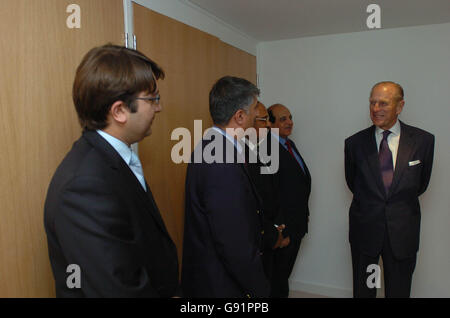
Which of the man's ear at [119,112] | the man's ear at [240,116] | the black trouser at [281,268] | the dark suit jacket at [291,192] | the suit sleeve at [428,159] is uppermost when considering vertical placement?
the man's ear at [240,116]

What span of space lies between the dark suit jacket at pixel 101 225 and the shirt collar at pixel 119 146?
3 centimetres

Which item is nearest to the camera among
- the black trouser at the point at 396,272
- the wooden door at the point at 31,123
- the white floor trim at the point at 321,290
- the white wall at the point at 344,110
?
the wooden door at the point at 31,123

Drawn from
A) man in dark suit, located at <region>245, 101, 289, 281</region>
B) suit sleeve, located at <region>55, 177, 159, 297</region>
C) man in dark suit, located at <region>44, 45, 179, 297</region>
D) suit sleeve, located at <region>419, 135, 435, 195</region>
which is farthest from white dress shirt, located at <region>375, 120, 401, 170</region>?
suit sleeve, located at <region>55, 177, 159, 297</region>

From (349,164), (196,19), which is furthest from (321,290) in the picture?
(196,19)

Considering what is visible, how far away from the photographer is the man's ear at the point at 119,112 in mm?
1066

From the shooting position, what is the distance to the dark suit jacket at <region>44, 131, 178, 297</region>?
0.91 meters

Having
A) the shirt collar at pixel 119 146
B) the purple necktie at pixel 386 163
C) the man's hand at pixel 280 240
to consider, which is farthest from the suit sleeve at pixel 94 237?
the purple necktie at pixel 386 163

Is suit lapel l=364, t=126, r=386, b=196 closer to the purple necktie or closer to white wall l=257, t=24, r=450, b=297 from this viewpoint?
the purple necktie

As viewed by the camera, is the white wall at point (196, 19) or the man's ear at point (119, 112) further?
the white wall at point (196, 19)

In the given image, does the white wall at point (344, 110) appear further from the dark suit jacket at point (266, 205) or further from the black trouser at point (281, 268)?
the dark suit jacket at point (266, 205)

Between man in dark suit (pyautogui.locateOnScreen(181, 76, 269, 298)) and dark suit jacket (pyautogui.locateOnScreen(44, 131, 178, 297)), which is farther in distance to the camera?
man in dark suit (pyautogui.locateOnScreen(181, 76, 269, 298))

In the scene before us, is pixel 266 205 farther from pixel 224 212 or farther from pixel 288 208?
pixel 224 212

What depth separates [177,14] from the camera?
2.11 m

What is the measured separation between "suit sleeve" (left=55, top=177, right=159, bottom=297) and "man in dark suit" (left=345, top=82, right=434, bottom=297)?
187 cm
